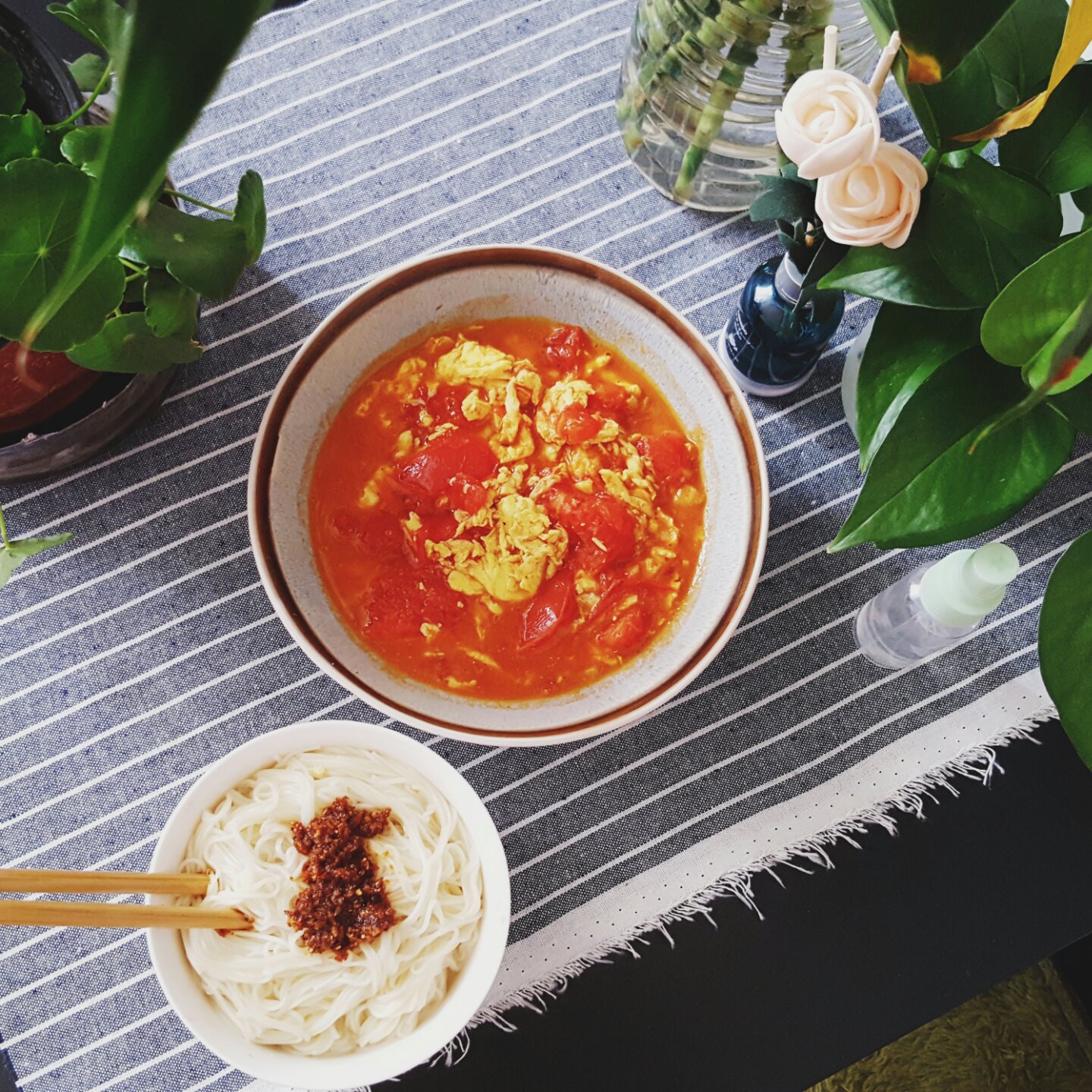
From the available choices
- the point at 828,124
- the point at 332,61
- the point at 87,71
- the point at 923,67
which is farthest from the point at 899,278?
the point at 332,61

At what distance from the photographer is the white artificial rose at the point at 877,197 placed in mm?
1026

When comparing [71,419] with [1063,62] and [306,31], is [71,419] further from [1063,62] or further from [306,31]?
[1063,62]

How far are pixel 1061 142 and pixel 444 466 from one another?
0.93 metres

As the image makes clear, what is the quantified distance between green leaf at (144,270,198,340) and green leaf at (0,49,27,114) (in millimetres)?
217

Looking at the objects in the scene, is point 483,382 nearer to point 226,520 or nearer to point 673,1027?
point 226,520

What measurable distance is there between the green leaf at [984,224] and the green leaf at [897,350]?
0.34 ft

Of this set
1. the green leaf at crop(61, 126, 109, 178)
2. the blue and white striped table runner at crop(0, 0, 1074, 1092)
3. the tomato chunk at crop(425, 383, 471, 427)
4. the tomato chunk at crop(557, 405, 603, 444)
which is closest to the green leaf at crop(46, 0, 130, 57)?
the green leaf at crop(61, 126, 109, 178)

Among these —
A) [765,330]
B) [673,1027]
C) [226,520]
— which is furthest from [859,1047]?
[226,520]

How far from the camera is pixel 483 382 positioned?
1.61m

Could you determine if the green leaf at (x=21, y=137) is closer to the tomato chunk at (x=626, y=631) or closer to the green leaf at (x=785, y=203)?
the green leaf at (x=785, y=203)

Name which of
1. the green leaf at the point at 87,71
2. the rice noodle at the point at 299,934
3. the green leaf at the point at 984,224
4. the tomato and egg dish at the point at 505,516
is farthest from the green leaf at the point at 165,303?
the green leaf at the point at 984,224

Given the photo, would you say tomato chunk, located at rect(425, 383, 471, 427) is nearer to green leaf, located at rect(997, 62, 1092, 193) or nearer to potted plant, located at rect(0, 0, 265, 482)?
potted plant, located at rect(0, 0, 265, 482)

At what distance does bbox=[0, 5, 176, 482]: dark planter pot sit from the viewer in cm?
123

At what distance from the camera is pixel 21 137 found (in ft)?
3.50
